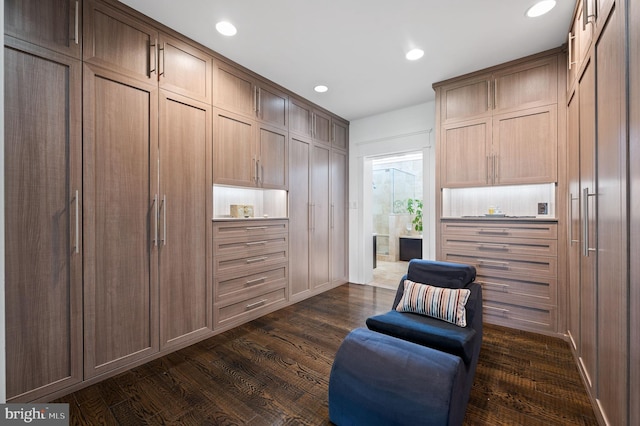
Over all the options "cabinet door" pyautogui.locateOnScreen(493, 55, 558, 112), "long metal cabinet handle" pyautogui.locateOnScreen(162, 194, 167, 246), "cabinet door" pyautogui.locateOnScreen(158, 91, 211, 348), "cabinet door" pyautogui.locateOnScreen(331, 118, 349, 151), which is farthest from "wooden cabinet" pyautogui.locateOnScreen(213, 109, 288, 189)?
"cabinet door" pyautogui.locateOnScreen(493, 55, 558, 112)

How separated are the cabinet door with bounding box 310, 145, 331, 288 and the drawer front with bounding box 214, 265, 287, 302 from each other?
69 centimetres

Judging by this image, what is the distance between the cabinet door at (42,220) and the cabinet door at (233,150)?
3.64 ft

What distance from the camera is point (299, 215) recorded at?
13.0ft

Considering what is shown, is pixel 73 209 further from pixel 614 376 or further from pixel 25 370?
pixel 614 376

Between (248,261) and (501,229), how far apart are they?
2.79 metres

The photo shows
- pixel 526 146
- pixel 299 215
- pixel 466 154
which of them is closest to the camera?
pixel 526 146

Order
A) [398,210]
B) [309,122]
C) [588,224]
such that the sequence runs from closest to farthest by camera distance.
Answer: [588,224]
[309,122]
[398,210]

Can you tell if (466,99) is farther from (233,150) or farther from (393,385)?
(393,385)

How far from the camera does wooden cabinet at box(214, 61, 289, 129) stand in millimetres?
2939

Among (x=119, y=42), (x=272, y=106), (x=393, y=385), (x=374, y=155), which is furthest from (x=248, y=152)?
(x=393, y=385)

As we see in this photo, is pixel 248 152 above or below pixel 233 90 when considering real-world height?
below

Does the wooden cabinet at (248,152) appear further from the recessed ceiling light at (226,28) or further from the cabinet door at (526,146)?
the cabinet door at (526,146)

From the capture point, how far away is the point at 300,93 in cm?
382

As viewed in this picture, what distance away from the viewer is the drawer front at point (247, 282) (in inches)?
116
